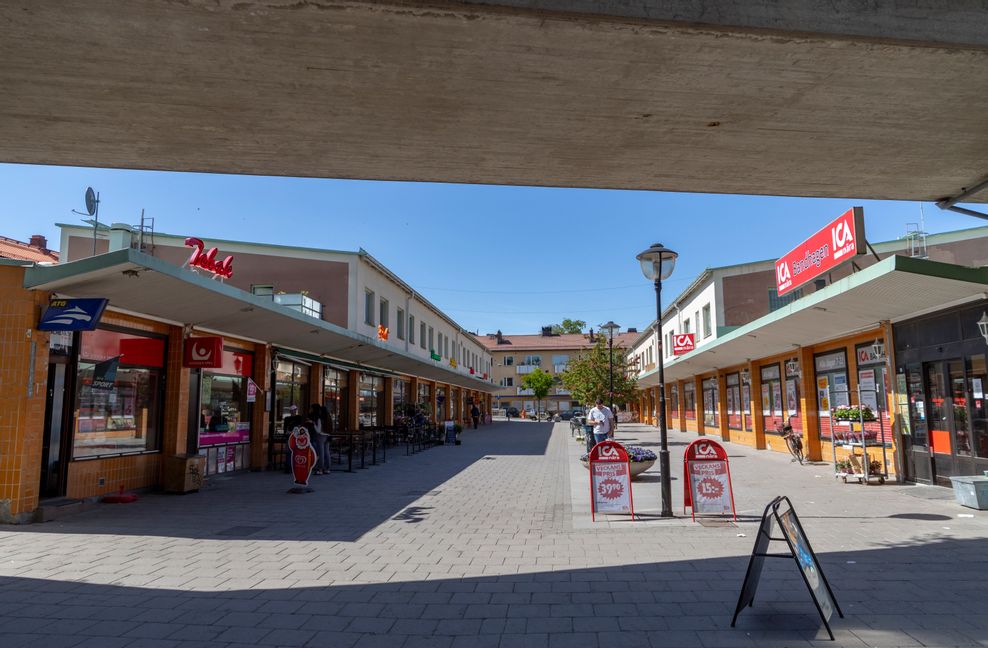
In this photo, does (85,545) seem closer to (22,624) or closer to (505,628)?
(22,624)

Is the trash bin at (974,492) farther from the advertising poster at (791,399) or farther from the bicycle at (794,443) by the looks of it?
the advertising poster at (791,399)

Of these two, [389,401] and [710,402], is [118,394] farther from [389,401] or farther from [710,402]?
[710,402]

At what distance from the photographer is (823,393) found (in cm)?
1581

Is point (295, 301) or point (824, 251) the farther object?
point (295, 301)

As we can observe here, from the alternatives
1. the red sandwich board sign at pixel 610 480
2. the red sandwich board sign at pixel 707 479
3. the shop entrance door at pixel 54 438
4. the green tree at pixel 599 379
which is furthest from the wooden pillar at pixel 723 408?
the shop entrance door at pixel 54 438

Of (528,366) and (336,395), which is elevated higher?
(528,366)

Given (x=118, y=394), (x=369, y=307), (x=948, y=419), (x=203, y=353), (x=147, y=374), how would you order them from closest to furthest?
(x=948, y=419)
(x=118, y=394)
(x=147, y=374)
(x=203, y=353)
(x=369, y=307)

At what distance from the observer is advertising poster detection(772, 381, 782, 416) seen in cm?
1901

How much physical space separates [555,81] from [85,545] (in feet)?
23.5

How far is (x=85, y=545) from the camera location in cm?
723

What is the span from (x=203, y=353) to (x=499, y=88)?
9.12 meters

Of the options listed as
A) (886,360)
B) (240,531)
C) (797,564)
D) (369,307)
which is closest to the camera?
(797,564)

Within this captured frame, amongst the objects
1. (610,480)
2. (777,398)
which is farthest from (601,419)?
Answer: (777,398)

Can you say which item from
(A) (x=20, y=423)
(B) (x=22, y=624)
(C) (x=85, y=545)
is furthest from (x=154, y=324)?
(B) (x=22, y=624)
